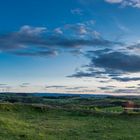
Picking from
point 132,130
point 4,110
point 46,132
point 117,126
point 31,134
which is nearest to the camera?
point 31,134

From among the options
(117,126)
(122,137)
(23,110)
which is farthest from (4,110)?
(122,137)

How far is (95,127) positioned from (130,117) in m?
9.38

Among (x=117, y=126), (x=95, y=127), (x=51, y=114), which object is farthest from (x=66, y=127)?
(x=51, y=114)

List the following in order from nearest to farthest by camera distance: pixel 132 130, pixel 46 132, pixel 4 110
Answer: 1. pixel 46 132
2. pixel 132 130
3. pixel 4 110

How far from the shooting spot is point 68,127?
3106cm

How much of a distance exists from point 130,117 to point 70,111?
793 cm

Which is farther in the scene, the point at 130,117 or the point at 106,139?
the point at 130,117

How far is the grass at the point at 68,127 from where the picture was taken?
2605 centimetres

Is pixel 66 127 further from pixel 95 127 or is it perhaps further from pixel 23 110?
pixel 23 110

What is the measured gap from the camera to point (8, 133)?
85.7 feet

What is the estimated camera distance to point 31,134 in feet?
84.1

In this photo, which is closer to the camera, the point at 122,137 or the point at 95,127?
the point at 122,137

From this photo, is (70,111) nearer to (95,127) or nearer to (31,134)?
(95,127)

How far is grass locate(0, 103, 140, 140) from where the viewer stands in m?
26.0
